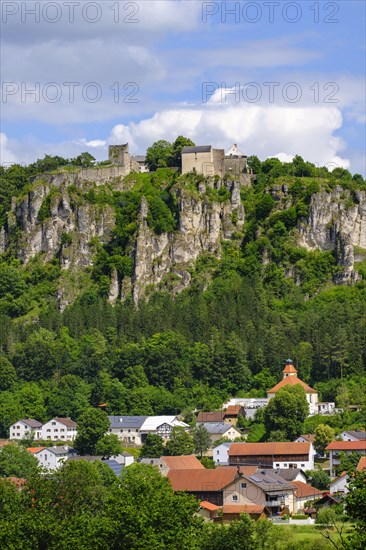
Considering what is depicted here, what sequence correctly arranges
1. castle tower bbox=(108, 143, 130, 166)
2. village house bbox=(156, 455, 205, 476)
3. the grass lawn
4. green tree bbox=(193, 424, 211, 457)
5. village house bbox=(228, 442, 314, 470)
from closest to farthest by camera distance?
1. the grass lawn
2. village house bbox=(156, 455, 205, 476)
3. village house bbox=(228, 442, 314, 470)
4. green tree bbox=(193, 424, 211, 457)
5. castle tower bbox=(108, 143, 130, 166)

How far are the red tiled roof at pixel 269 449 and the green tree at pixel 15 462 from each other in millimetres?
14505

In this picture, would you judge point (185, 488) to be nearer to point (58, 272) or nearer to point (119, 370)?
point (119, 370)

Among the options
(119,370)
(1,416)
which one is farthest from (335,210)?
(1,416)

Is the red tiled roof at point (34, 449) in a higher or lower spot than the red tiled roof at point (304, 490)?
higher

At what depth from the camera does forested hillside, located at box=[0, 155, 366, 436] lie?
114750 millimetres

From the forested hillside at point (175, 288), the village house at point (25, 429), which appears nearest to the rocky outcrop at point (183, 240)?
the forested hillside at point (175, 288)

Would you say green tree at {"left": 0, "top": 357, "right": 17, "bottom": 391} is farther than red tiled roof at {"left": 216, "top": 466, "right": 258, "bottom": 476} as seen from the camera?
Yes

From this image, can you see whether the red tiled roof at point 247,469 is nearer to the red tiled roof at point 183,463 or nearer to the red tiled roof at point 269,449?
the red tiled roof at point 183,463

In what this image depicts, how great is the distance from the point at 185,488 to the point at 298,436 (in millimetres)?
21768

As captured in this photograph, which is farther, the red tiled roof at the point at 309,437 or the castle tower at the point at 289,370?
the castle tower at the point at 289,370

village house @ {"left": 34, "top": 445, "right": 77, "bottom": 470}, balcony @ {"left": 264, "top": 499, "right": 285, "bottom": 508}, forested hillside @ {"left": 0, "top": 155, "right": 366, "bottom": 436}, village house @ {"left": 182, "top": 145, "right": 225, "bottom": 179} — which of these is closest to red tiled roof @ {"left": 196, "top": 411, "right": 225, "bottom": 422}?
forested hillside @ {"left": 0, "top": 155, "right": 366, "bottom": 436}

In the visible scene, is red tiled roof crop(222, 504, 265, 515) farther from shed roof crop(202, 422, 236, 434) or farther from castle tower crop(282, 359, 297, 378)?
castle tower crop(282, 359, 297, 378)

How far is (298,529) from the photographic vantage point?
7169cm

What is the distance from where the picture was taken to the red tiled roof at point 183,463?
3548 inches
